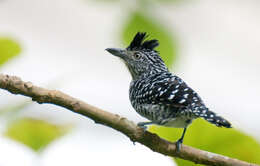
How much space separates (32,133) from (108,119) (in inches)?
13.5

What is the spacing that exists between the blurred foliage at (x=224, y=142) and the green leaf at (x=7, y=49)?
0.81m

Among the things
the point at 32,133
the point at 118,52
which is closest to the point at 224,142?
the point at 32,133

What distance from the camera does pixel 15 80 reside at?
212cm

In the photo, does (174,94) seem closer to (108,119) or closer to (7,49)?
(108,119)

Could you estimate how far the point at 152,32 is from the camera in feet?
5.82

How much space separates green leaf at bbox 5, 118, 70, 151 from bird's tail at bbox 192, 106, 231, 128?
2.38 ft

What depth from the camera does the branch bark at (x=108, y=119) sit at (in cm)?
212

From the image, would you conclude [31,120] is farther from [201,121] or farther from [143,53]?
[143,53]

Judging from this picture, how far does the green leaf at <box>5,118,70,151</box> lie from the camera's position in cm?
219

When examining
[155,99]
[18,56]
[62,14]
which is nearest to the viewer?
[18,56]

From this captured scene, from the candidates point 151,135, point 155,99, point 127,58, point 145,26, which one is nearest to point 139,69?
point 127,58

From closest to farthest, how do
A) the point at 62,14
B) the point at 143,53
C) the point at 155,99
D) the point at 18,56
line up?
the point at 18,56, the point at 155,99, the point at 143,53, the point at 62,14

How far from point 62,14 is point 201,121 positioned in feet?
21.2

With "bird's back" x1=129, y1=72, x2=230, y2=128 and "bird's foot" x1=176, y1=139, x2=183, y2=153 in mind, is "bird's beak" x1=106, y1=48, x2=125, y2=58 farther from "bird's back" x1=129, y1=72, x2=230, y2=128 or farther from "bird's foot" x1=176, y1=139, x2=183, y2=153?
"bird's foot" x1=176, y1=139, x2=183, y2=153
